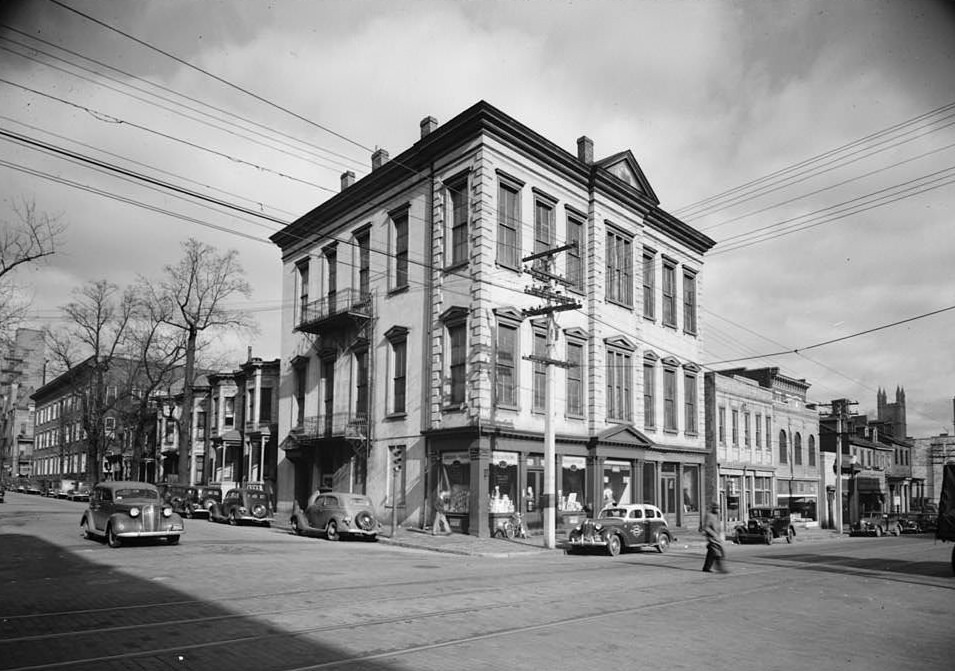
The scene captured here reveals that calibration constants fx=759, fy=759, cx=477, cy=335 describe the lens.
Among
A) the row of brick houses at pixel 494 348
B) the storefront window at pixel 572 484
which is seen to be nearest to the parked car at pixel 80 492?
the row of brick houses at pixel 494 348

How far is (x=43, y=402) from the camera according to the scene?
329 ft

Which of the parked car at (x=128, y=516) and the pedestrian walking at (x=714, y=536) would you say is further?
the parked car at (x=128, y=516)

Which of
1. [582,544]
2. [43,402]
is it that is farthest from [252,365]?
[43,402]

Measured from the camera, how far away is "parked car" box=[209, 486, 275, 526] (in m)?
32.6

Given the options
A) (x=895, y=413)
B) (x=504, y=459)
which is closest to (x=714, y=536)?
(x=504, y=459)

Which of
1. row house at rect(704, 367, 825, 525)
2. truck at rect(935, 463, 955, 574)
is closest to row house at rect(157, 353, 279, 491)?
row house at rect(704, 367, 825, 525)

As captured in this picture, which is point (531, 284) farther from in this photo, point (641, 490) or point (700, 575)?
point (700, 575)

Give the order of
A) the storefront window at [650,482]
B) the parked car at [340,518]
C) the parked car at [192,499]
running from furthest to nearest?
the parked car at [192,499] → the storefront window at [650,482] → the parked car at [340,518]

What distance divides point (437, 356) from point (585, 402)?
7.09m

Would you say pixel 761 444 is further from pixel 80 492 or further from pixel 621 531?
pixel 80 492

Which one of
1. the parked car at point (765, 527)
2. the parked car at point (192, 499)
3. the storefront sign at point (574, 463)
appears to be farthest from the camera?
the parked car at point (192, 499)

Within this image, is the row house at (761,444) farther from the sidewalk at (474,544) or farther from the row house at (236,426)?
the row house at (236,426)

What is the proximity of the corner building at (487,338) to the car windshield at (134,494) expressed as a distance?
27.9ft

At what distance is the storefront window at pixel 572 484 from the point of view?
3042 cm
